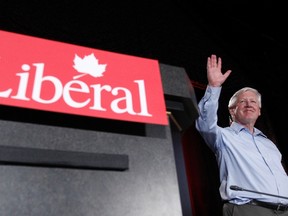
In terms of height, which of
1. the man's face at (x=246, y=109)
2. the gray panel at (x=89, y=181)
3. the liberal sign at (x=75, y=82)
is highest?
the man's face at (x=246, y=109)

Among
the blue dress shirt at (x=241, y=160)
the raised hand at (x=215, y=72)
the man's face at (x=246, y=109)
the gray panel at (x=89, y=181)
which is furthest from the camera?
the man's face at (x=246, y=109)

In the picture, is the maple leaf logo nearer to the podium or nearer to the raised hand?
the podium

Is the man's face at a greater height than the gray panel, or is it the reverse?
the man's face

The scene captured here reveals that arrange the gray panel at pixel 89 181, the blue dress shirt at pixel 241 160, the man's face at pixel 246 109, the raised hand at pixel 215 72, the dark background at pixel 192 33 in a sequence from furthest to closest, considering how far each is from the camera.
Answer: the dark background at pixel 192 33
the man's face at pixel 246 109
the blue dress shirt at pixel 241 160
the raised hand at pixel 215 72
the gray panel at pixel 89 181

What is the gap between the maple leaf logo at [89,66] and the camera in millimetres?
Answer: 488

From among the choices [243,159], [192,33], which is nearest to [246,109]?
[243,159]

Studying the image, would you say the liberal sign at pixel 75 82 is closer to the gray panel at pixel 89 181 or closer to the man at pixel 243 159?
the gray panel at pixel 89 181

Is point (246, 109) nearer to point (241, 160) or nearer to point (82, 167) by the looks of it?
point (241, 160)

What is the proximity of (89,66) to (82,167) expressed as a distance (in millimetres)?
175

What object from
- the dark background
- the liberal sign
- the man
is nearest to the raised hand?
the man

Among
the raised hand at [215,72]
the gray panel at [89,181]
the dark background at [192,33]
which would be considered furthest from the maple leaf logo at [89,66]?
the dark background at [192,33]

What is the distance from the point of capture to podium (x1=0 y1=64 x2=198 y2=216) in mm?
397

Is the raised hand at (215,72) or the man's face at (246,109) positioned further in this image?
the man's face at (246,109)

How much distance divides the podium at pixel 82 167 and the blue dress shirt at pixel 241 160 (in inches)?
22.8
